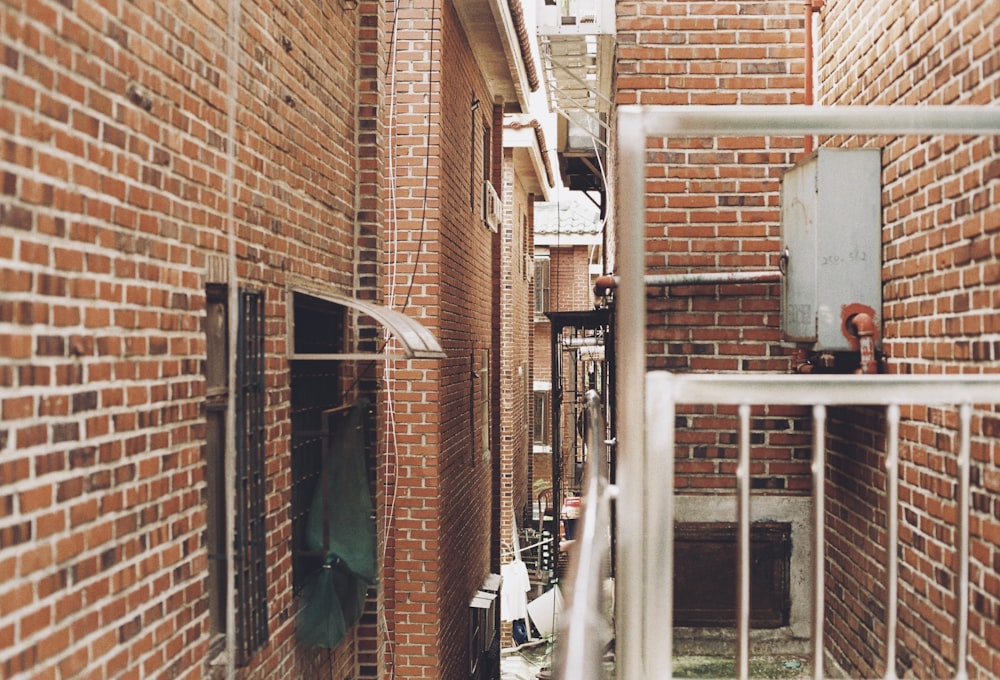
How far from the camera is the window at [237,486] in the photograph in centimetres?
375

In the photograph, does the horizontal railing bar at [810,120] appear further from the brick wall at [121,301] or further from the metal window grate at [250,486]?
the metal window grate at [250,486]

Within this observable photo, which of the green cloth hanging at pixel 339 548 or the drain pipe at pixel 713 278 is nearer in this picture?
the green cloth hanging at pixel 339 548

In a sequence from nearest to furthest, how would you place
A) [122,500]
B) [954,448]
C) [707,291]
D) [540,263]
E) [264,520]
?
[122,500]
[954,448]
[264,520]
[707,291]
[540,263]

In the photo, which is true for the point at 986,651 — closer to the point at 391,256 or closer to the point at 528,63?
the point at 391,256

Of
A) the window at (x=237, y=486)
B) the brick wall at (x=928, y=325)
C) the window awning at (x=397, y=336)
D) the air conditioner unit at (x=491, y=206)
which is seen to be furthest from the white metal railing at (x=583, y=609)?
the air conditioner unit at (x=491, y=206)

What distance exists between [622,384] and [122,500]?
1797 millimetres

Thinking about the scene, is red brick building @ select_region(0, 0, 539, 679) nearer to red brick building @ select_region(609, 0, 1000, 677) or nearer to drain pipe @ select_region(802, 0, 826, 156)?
→ red brick building @ select_region(609, 0, 1000, 677)

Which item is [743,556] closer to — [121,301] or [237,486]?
[121,301]

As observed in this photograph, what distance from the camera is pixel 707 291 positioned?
5.27 meters

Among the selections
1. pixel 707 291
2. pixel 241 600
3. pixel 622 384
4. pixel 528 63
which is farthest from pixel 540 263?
pixel 622 384

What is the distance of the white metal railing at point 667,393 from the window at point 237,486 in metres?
2.24

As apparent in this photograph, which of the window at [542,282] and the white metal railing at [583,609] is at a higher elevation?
the window at [542,282]

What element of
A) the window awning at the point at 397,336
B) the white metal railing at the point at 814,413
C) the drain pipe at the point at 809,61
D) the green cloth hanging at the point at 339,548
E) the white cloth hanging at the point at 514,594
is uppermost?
the drain pipe at the point at 809,61

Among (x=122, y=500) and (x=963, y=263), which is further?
(x=963, y=263)
